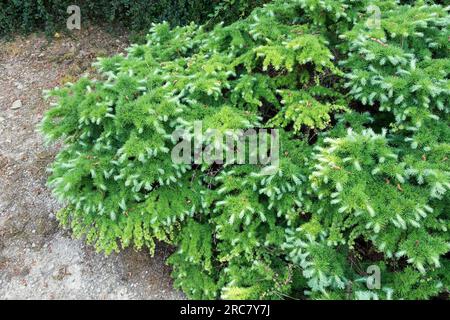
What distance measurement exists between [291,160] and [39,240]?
226 centimetres

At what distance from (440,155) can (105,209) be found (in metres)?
2.22

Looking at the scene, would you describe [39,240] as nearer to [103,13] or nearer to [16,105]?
[16,105]

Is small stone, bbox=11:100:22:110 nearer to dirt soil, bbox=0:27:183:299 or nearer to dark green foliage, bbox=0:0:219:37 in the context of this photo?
dirt soil, bbox=0:27:183:299

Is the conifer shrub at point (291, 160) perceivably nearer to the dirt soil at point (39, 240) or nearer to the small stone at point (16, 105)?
the dirt soil at point (39, 240)

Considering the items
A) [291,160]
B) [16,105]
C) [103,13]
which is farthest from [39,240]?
[103,13]

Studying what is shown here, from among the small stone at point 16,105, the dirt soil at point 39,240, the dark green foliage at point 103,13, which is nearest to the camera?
the dirt soil at point 39,240

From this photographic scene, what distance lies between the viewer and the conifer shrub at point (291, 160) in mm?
2691

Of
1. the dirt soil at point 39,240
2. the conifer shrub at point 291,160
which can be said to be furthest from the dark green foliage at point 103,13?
the conifer shrub at point 291,160

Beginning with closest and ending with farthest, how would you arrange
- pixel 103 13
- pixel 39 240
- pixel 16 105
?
pixel 39 240, pixel 16 105, pixel 103 13

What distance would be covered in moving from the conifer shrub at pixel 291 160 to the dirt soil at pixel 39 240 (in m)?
0.43

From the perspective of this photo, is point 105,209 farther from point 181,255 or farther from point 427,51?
point 427,51

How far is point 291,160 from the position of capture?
3.02 metres

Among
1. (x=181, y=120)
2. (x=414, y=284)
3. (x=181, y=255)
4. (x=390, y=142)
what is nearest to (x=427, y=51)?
(x=390, y=142)

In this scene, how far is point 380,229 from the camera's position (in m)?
2.69
